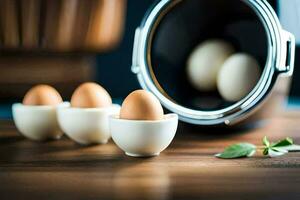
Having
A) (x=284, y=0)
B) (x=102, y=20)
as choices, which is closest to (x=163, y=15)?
(x=284, y=0)

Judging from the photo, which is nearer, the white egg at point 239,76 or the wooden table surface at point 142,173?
the wooden table surface at point 142,173

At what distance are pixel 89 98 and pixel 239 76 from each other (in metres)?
0.25

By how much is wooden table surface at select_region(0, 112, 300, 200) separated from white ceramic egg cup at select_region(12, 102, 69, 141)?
2 cm

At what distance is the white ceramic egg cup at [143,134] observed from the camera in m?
0.66

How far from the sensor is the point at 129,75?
1.54 m

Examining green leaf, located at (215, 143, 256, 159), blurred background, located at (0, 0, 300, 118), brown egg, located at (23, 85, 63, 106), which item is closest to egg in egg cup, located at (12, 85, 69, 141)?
brown egg, located at (23, 85, 63, 106)

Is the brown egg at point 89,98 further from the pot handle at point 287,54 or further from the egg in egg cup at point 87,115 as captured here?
the pot handle at point 287,54

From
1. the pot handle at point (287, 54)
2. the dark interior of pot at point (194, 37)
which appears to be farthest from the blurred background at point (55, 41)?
the pot handle at point (287, 54)

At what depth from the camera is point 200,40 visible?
0.91 metres

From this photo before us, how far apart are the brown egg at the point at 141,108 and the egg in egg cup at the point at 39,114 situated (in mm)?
152

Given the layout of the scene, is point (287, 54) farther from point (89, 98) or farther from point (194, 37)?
point (89, 98)

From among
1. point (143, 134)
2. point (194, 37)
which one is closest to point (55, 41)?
point (194, 37)

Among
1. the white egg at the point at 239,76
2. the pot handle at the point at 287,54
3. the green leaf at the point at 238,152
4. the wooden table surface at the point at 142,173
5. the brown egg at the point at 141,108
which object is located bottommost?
the wooden table surface at the point at 142,173

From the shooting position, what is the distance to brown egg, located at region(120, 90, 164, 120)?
664 millimetres
